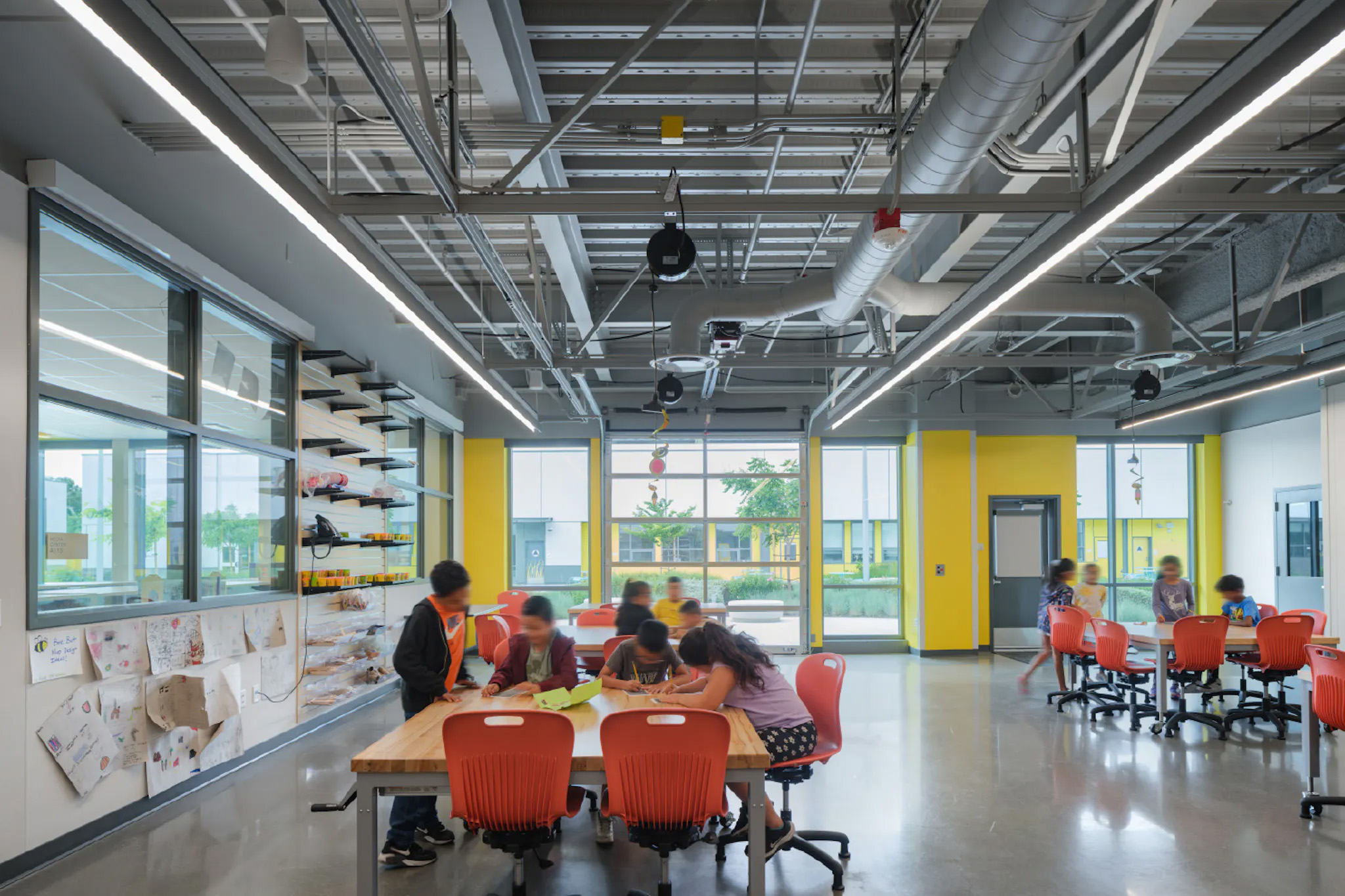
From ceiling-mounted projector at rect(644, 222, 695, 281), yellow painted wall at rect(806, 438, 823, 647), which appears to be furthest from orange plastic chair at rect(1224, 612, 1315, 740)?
yellow painted wall at rect(806, 438, 823, 647)

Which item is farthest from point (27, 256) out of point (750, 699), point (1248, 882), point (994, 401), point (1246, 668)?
point (994, 401)

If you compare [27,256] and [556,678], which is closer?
[27,256]

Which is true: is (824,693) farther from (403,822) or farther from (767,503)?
(767,503)

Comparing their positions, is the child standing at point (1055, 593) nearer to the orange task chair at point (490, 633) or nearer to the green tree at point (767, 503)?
the green tree at point (767, 503)

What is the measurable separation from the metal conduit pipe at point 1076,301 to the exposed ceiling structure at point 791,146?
1.5 inches

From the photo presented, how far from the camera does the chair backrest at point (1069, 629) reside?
27.4ft

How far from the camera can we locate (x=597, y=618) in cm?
841

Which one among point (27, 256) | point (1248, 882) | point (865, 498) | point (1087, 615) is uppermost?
point (27, 256)

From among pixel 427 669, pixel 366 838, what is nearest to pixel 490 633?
pixel 427 669

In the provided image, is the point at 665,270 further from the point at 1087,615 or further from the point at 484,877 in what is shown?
the point at 1087,615

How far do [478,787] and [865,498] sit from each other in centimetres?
1070

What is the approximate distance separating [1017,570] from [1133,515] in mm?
2113

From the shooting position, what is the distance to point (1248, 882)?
4105 mm

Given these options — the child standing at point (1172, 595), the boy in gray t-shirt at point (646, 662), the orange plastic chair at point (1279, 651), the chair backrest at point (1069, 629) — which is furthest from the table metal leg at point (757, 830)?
the child standing at point (1172, 595)
